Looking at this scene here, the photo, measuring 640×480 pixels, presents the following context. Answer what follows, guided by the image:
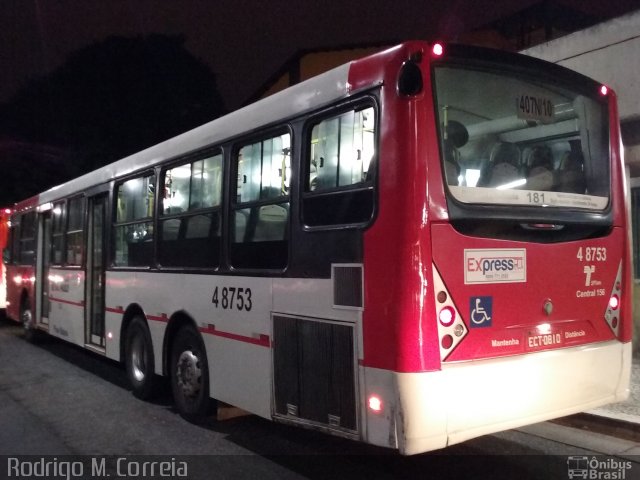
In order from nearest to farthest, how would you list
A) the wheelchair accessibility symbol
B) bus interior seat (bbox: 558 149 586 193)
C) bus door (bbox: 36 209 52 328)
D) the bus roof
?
the wheelchair accessibility symbol
the bus roof
bus interior seat (bbox: 558 149 586 193)
bus door (bbox: 36 209 52 328)

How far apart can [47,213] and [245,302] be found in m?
7.44

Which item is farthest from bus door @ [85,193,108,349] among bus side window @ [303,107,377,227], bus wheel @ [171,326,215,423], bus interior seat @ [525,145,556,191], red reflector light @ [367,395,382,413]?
bus interior seat @ [525,145,556,191]

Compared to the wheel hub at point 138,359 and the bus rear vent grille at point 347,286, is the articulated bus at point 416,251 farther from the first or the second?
the wheel hub at point 138,359

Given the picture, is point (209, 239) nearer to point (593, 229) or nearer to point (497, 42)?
point (593, 229)

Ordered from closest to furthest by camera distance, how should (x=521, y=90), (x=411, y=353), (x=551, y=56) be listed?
(x=411, y=353) < (x=521, y=90) < (x=551, y=56)

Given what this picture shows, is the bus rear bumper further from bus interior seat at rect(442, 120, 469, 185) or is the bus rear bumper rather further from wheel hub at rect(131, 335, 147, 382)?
wheel hub at rect(131, 335, 147, 382)

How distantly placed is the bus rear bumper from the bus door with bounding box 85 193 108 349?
19.7 feet

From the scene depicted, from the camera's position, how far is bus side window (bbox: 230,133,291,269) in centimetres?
508

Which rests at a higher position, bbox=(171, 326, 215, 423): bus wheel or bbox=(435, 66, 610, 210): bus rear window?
bbox=(435, 66, 610, 210): bus rear window

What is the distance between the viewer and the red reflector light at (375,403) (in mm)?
4008

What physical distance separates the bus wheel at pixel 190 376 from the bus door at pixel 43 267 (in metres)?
5.52

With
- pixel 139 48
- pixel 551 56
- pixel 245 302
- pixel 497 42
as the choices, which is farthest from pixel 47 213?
pixel 139 48

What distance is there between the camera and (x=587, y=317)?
4.79m

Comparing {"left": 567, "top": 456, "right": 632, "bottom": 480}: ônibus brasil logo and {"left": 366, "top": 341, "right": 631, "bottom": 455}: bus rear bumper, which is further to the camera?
{"left": 567, "top": 456, "right": 632, "bottom": 480}: ônibus brasil logo
